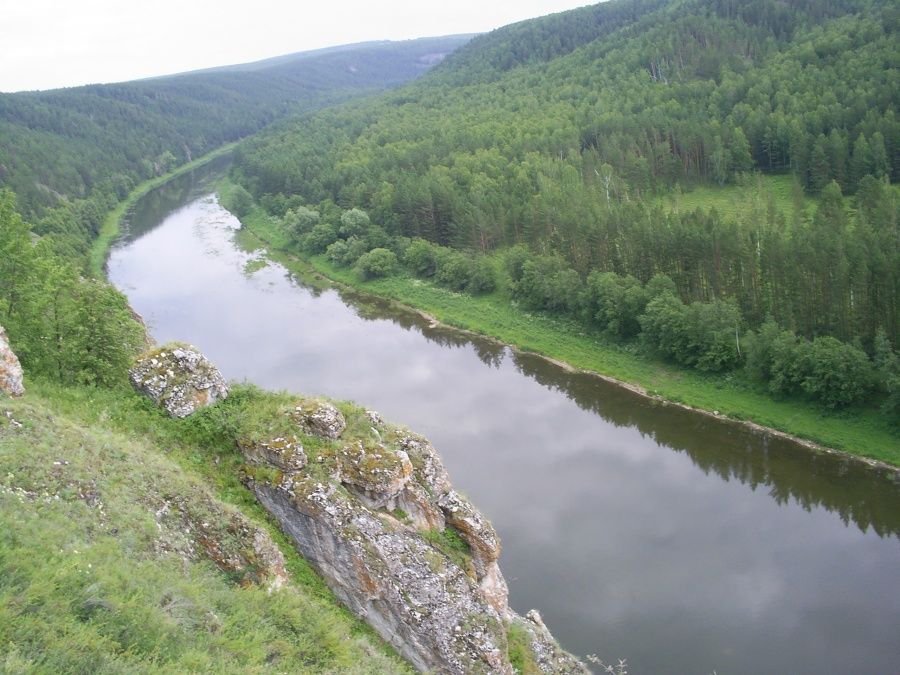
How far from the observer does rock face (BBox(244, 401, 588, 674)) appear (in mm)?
17359

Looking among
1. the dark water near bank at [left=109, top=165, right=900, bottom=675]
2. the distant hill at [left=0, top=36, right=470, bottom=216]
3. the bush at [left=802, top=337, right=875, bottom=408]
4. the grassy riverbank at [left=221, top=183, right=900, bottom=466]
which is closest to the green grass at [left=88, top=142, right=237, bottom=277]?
the distant hill at [left=0, top=36, right=470, bottom=216]

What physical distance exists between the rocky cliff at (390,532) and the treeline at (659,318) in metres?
26.9

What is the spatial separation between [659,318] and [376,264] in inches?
1315

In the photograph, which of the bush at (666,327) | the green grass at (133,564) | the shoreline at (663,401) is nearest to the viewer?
the green grass at (133,564)

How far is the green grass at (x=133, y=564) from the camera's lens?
1098cm

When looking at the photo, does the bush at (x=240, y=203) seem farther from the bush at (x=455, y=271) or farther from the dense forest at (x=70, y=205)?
the bush at (x=455, y=271)

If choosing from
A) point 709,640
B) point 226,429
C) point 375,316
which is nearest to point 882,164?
point 375,316

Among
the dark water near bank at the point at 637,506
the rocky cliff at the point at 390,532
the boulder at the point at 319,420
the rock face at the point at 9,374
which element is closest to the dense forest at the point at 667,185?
the dark water near bank at the point at 637,506

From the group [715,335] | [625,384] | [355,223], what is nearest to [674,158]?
[355,223]

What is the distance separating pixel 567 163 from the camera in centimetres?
8388

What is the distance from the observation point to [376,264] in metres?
71.5

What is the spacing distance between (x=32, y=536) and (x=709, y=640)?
23403 mm

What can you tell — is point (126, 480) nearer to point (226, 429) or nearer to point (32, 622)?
point (226, 429)

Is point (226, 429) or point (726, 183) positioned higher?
point (226, 429)
